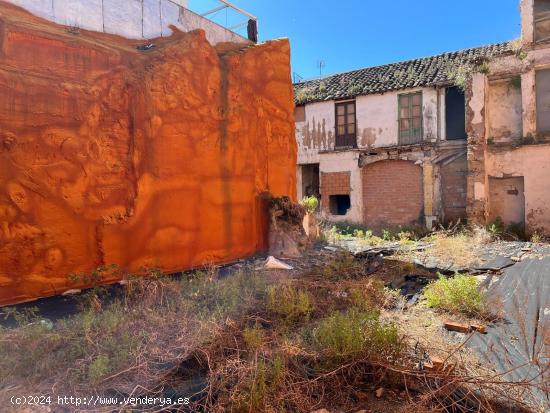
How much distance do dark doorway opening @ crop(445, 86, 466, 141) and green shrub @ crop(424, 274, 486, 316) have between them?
10521 mm

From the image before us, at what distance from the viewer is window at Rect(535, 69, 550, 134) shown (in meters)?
12.6

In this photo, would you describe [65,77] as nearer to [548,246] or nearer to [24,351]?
[24,351]

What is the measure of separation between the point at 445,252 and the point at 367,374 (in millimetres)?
5917

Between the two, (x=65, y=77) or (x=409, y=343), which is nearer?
(x=409, y=343)

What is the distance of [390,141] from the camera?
15086 mm

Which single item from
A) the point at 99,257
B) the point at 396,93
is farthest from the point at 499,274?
the point at 396,93

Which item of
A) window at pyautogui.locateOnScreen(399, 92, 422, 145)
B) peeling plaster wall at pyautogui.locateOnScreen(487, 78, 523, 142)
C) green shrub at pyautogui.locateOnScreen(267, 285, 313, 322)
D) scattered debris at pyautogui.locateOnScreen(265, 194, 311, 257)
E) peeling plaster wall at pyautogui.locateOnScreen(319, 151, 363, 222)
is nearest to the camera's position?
green shrub at pyautogui.locateOnScreen(267, 285, 313, 322)

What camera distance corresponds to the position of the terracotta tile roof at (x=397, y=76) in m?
14.1

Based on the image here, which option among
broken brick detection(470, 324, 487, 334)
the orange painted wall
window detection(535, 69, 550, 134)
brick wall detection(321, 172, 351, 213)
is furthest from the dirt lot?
brick wall detection(321, 172, 351, 213)

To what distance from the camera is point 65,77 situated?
15.5 feet

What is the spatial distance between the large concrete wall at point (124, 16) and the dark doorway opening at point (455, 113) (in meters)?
10.4

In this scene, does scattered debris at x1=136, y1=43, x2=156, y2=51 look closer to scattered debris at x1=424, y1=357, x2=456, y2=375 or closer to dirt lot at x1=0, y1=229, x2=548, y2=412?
dirt lot at x1=0, y1=229, x2=548, y2=412

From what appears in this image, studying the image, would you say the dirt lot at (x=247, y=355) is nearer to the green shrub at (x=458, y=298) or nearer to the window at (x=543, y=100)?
the green shrub at (x=458, y=298)

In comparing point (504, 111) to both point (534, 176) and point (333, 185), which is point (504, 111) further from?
point (333, 185)
